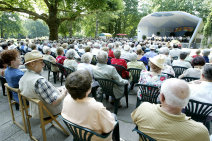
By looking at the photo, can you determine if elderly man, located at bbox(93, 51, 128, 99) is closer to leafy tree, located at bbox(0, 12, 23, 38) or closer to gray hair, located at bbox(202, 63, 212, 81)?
gray hair, located at bbox(202, 63, 212, 81)

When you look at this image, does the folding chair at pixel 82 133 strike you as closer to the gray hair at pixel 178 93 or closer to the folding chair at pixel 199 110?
the gray hair at pixel 178 93

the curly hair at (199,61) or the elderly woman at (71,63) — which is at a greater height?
the curly hair at (199,61)

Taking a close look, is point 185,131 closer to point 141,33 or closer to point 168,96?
point 168,96

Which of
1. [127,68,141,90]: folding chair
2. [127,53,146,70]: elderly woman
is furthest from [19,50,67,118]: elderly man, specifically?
[127,53,146,70]: elderly woman

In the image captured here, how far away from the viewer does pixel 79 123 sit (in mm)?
1370

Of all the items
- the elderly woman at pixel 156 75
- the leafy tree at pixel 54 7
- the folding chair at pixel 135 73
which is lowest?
the folding chair at pixel 135 73

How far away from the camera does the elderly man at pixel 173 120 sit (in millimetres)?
1126

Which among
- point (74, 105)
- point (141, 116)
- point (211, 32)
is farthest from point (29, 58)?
point (211, 32)

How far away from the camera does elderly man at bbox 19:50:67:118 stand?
1923 millimetres

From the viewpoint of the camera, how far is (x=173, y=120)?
1177 mm

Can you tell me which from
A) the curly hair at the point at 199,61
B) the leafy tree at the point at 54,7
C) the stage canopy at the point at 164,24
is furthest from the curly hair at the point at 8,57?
the stage canopy at the point at 164,24

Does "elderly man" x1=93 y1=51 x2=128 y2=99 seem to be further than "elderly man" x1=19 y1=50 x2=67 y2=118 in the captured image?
Yes

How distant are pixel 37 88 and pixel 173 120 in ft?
5.73

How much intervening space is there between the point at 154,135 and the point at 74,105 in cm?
83
